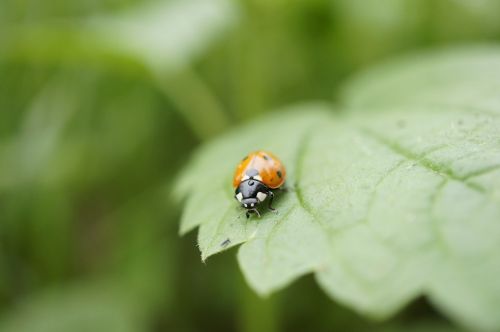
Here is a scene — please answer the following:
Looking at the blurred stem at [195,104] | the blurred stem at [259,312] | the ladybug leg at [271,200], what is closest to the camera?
the ladybug leg at [271,200]

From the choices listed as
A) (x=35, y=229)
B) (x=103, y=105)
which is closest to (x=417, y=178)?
(x=35, y=229)

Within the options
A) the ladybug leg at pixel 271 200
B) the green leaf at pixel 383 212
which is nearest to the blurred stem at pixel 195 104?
the green leaf at pixel 383 212

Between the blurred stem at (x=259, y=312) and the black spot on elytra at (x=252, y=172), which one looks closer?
the black spot on elytra at (x=252, y=172)

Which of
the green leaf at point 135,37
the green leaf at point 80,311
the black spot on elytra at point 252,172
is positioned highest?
the green leaf at point 135,37

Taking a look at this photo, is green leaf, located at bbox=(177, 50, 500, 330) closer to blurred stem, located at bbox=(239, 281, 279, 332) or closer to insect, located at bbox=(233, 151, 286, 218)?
insect, located at bbox=(233, 151, 286, 218)

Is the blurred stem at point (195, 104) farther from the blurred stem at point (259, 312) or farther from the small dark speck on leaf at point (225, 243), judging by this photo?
the small dark speck on leaf at point (225, 243)

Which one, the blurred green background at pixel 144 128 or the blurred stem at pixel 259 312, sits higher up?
the blurred green background at pixel 144 128

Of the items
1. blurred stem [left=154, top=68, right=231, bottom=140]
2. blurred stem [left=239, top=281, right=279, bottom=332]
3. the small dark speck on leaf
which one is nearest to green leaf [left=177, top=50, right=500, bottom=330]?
the small dark speck on leaf

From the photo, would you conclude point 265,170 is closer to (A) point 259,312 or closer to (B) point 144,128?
(A) point 259,312
